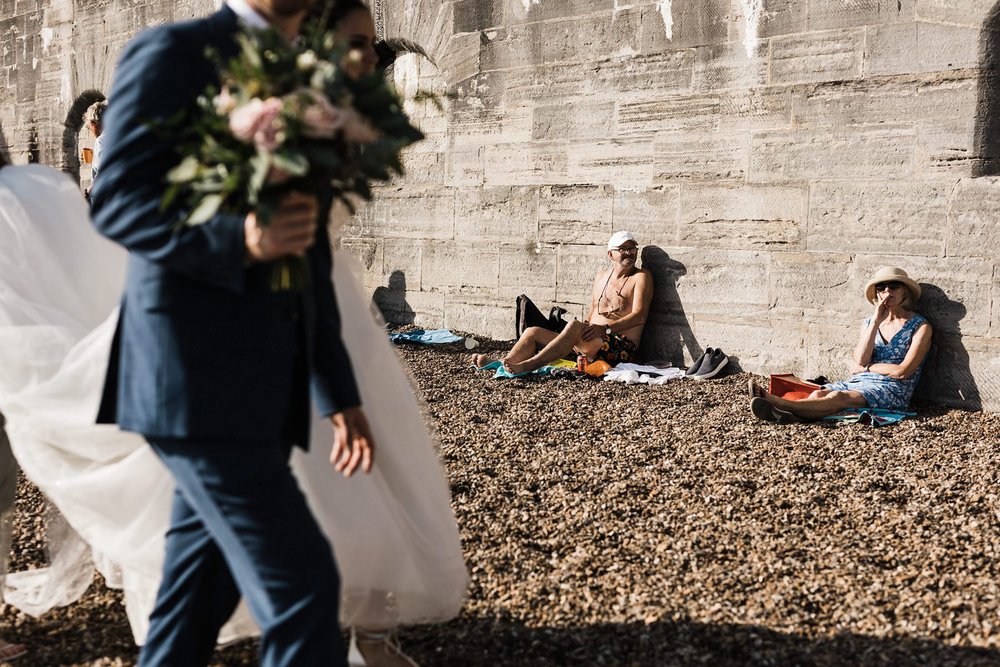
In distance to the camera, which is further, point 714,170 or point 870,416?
point 714,170

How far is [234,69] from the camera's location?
1.70m

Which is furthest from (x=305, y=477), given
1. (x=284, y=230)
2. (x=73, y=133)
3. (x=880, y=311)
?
(x=73, y=133)

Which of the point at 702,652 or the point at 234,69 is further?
the point at 702,652

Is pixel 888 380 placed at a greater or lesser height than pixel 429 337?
greater

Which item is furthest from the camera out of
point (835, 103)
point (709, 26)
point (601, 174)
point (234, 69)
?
point (601, 174)

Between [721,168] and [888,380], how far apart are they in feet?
6.85

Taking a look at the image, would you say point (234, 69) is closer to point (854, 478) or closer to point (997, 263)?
point (854, 478)

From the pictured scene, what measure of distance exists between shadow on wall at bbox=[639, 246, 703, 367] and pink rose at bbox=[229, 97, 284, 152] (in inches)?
263

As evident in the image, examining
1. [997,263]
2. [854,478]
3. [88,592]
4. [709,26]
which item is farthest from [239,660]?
[709,26]

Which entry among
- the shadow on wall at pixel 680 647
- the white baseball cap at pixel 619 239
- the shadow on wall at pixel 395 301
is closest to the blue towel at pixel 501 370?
the white baseball cap at pixel 619 239

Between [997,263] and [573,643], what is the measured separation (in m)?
4.66

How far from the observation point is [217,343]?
189 centimetres

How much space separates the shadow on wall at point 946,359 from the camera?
6.70 m

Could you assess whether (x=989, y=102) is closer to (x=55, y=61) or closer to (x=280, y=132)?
(x=280, y=132)
